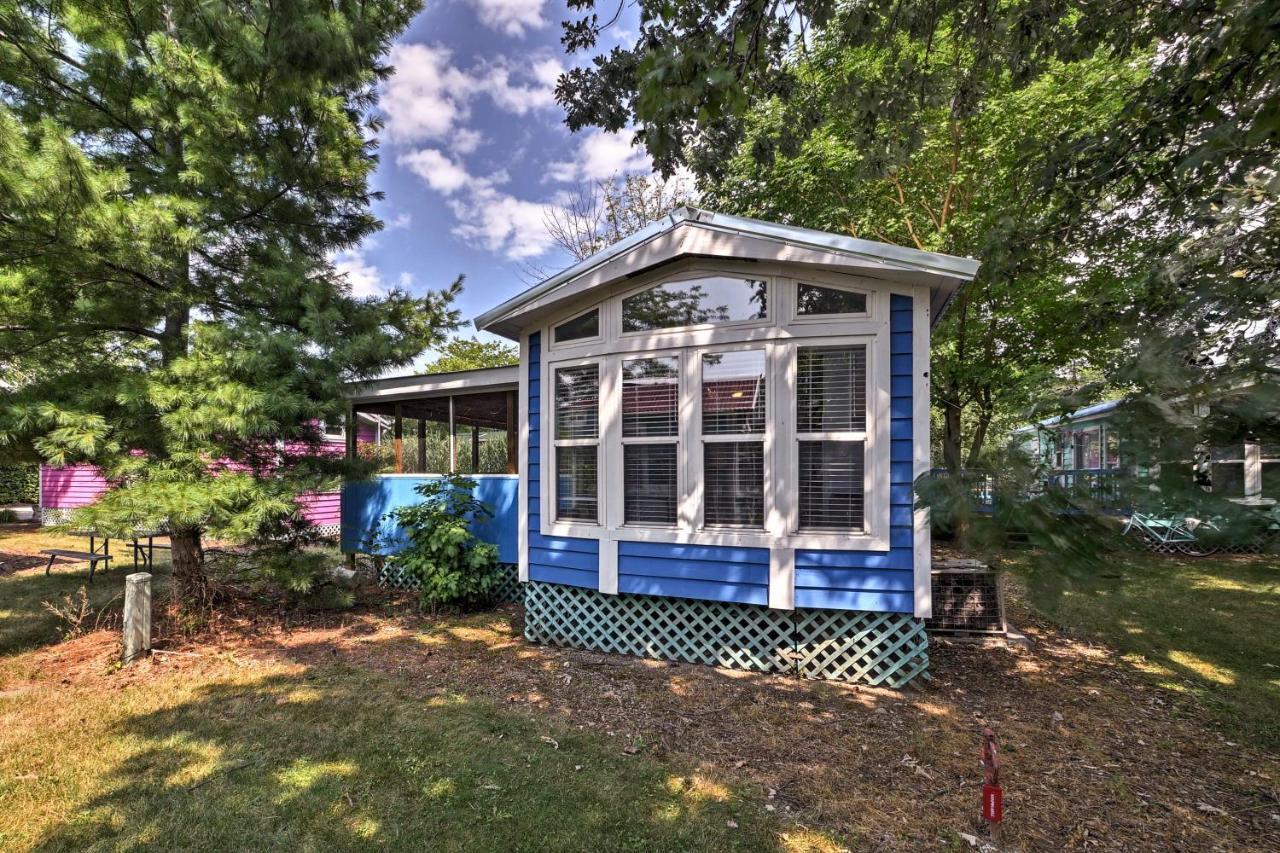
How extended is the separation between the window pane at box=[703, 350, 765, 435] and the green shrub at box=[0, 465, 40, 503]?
19.7m

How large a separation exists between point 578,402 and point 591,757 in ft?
9.69

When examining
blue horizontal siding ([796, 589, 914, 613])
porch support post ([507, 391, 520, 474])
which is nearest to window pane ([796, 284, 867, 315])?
blue horizontal siding ([796, 589, 914, 613])

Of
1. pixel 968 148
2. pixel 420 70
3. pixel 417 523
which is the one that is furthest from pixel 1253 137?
pixel 968 148

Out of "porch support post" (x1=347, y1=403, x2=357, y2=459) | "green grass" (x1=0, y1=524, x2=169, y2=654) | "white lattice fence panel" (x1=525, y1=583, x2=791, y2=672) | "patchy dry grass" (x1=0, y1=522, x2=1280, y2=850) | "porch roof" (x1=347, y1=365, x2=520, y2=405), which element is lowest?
"green grass" (x1=0, y1=524, x2=169, y2=654)

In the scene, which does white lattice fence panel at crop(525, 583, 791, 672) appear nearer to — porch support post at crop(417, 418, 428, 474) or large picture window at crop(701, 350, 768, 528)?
large picture window at crop(701, 350, 768, 528)

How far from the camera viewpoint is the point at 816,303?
14.6ft

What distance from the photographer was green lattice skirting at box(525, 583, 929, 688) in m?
4.39

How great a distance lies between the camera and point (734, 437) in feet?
15.0

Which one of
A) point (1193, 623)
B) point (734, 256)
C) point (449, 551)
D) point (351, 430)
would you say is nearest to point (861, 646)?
point (734, 256)

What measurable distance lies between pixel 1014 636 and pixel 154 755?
7.10 metres

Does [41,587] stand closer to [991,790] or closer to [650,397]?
[650,397]

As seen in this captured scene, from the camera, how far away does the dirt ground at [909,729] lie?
2.80 meters

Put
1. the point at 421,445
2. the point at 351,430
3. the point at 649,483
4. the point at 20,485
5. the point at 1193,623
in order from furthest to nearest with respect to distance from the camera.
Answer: the point at 20,485, the point at 421,445, the point at 351,430, the point at 1193,623, the point at 649,483

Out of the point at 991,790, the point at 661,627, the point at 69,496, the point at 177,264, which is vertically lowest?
the point at 661,627
